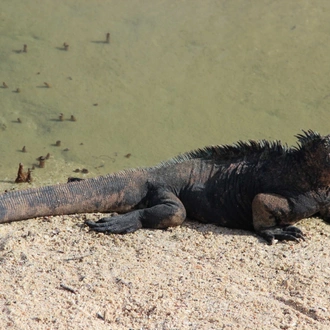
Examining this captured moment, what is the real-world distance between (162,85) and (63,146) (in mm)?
2059

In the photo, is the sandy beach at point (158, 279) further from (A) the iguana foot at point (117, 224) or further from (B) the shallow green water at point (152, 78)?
(B) the shallow green water at point (152, 78)

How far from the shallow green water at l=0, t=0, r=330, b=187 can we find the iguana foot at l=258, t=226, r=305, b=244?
288 centimetres

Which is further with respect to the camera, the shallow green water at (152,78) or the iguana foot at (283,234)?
the shallow green water at (152,78)

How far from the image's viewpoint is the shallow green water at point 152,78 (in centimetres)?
954

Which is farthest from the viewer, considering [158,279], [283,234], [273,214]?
[273,214]

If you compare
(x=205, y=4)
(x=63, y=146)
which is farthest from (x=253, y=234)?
(x=205, y=4)

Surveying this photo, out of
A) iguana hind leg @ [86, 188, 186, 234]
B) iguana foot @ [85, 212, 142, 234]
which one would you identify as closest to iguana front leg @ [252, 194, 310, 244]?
iguana hind leg @ [86, 188, 186, 234]

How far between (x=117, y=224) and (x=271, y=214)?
5.20ft

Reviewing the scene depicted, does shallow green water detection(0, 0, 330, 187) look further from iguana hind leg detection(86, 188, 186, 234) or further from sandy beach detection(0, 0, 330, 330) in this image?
iguana hind leg detection(86, 188, 186, 234)

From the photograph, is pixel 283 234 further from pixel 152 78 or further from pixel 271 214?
pixel 152 78

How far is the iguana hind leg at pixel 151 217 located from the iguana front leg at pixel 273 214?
779 mm

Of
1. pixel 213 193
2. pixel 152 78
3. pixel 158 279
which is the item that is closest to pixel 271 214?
→ pixel 213 193

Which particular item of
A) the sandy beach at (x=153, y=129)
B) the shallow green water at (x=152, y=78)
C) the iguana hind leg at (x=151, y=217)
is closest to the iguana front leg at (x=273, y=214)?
the sandy beach at (x=153, y=129)

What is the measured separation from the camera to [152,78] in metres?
10.6
